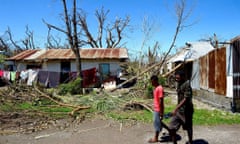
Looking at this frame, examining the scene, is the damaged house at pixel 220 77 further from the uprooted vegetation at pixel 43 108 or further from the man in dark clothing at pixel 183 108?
the man in dark clothing at pixel 183 108

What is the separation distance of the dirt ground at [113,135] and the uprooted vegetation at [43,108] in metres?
0.69

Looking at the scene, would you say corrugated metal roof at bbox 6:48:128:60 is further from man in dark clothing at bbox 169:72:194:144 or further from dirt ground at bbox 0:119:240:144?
man in dark clothing at bbox 169:72:194:144

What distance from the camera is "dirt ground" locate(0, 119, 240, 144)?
21.3 feet

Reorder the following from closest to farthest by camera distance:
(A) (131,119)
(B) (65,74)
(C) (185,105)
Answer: (C) (185,105), (A) (131,119), (B) (65,74)

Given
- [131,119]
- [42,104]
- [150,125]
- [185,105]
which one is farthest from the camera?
[42,104]

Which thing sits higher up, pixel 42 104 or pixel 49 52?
pixel 49 52

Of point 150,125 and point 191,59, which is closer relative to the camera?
point 150,125

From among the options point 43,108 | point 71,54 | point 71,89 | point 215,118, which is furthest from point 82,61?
point 215,118

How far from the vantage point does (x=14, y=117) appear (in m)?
9.48

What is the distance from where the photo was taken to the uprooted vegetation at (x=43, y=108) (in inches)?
339

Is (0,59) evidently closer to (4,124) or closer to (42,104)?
(42,104)

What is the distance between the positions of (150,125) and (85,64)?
672 inches

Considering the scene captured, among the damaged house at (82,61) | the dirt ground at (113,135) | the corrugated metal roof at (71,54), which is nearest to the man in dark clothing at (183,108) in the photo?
the dirt ground at (113,135)

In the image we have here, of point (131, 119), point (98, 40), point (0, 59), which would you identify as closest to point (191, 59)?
point (131, 119)
